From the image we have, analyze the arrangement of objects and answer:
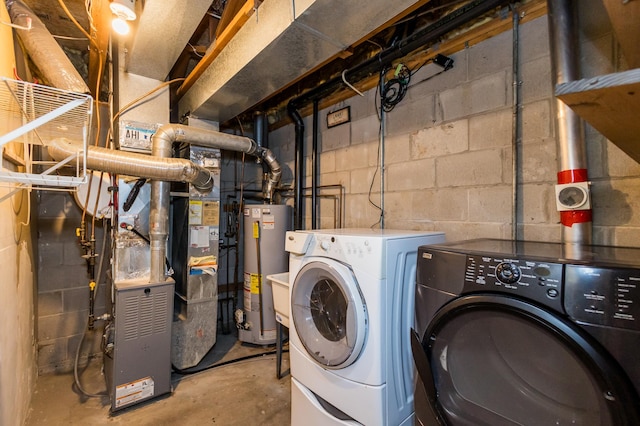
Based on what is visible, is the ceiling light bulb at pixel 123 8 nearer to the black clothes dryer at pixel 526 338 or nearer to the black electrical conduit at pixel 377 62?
the black electrical conduit at pixel 377 62

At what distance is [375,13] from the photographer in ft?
4.43

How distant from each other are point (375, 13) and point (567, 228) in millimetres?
1319

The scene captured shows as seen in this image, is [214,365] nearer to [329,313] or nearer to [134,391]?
[134,391]

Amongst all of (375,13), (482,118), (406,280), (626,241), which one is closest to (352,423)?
(406,280)

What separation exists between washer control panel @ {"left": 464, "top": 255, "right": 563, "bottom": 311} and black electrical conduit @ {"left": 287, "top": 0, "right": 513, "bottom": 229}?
1.37 m

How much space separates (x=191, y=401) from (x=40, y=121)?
2028 mm

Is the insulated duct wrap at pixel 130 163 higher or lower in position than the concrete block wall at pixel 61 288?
higher

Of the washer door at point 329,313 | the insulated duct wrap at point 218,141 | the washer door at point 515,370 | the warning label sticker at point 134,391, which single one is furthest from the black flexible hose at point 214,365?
the washer door at point 515,370

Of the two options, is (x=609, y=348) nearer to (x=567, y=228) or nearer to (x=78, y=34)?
(x=567, y=228)

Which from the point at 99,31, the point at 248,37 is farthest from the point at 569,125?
the point at 99,31

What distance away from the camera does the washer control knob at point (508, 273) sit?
85 cm

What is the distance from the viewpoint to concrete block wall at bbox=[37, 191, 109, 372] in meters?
2.45

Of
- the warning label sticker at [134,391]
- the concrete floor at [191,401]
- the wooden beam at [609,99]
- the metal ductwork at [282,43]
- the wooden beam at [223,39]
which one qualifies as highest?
the wooden beam at [223,39]

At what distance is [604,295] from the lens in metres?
0.71
